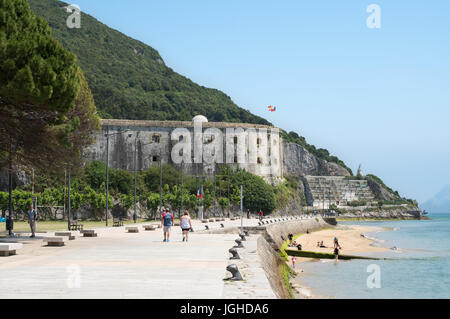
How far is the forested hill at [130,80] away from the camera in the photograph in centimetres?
14150

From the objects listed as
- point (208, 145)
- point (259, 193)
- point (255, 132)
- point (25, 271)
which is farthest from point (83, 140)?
point (255, 132)

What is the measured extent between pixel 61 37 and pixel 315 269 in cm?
14548

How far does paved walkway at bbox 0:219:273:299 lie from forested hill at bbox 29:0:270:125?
4403 inches

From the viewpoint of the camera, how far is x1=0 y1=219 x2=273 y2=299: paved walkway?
32.6 feet

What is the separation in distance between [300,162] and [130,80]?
55591 millimetres

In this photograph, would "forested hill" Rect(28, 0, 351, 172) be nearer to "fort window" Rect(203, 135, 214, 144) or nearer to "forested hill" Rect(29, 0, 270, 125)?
"forested hill" Rect(29, 0, 270, 125)

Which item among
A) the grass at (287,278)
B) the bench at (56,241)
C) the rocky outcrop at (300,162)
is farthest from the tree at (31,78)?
the rocky outcrop at (300,162)

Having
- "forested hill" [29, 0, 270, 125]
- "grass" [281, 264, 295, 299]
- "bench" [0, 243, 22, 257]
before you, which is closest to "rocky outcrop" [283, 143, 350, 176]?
"forested hill" [29, 0, 270, 125]

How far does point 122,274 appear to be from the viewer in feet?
41.3

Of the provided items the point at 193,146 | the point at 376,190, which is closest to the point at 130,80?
the point at 193,146
